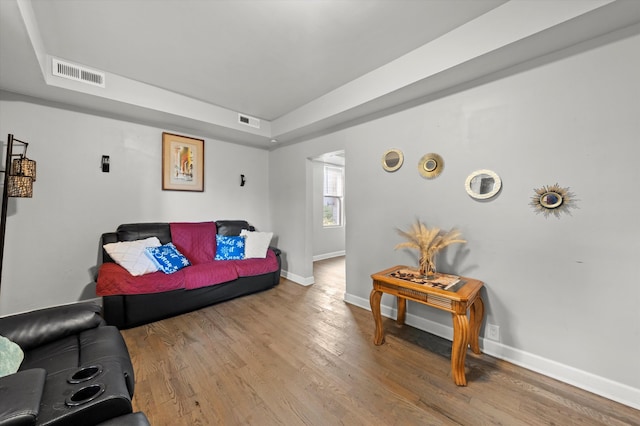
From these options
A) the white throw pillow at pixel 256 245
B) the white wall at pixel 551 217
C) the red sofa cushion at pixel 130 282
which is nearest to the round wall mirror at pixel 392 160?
the white wall at pixel 551 217

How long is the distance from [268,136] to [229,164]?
85 centimetres

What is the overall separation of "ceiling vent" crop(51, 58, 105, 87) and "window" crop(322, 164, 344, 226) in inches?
175

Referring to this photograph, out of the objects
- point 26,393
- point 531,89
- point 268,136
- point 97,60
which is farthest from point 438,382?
point 97,60

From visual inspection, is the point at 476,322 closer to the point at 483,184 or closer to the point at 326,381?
the point at 483,184

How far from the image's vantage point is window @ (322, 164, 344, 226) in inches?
251

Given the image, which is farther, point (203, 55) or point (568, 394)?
point (203, 55)

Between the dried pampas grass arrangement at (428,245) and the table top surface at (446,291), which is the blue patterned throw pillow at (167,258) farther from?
the dried pampas grass arrangement at (428,245)

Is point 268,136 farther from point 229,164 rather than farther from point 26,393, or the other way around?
point 26,393

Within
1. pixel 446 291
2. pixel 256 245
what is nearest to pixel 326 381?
pixel 446 291

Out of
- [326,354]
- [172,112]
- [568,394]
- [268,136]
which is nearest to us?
[568,394]

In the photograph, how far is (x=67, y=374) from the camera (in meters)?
1.16

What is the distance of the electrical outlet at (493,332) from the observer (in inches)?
83.4

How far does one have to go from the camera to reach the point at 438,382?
1.82 meters

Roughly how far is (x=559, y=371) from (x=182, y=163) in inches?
185
